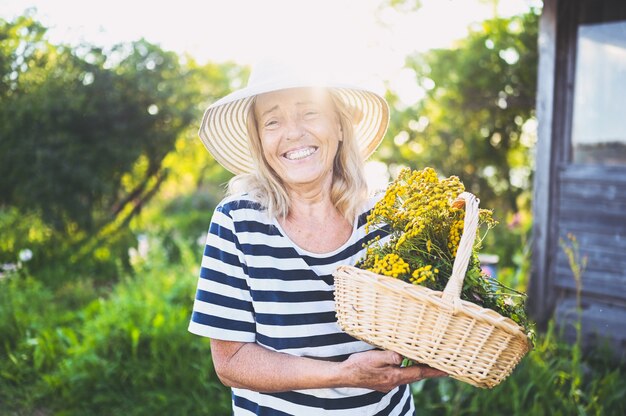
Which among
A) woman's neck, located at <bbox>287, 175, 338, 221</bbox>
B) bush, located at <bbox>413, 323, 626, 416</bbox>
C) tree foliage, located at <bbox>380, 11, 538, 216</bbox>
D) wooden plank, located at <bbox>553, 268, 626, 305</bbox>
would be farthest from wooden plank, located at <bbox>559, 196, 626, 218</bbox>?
woman's neck, located at <bbox>287, 175, 338, 221</bbox>

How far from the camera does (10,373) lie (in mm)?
3660

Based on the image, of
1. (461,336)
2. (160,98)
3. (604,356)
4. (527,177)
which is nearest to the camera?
(461,336)

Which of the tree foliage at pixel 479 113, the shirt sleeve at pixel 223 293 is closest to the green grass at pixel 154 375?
the shirt sleeve at pixel 223 293

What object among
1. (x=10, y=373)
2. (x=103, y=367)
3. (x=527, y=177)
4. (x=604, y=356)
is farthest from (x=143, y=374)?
(x=527, y=177)

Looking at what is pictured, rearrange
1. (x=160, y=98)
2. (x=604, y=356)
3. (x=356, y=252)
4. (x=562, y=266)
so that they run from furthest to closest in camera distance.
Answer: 1. (x=160, y=98)
2. (x=562, y=266)
3. (x=604, y=356)
4. (x=356, y=252)

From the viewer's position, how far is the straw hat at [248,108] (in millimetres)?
1798

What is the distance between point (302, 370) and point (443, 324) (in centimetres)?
43

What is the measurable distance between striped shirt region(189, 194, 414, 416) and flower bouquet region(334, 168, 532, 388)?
163 millimetres

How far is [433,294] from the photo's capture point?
139cm

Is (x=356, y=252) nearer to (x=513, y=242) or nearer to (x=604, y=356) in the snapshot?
(x=604, y=356)

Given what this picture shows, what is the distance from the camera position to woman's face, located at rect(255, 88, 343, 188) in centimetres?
181

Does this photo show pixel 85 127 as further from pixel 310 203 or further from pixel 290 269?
pixel 290 269

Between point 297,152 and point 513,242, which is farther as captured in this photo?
point 513,242

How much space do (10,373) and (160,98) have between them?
12.6ft
